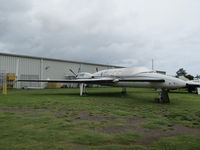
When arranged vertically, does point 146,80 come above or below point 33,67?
below

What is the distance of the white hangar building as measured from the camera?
29.1 metres

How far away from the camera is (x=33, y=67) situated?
1280 inches

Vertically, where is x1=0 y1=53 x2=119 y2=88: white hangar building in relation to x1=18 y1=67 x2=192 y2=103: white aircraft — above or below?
above

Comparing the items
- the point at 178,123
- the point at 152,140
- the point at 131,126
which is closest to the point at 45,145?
the point at 152,140

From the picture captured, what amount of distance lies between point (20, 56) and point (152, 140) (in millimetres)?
31779

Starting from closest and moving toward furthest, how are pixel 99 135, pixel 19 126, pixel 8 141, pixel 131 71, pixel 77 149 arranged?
pixel 77 149 < pixel 8 141 < pixel 99 135 < pixel 19 126 < pixel 131 71

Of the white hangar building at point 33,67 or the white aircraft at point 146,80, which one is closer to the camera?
the white aircraft at point 146,80

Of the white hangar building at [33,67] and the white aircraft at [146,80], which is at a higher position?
the white hangar building at [33,67]

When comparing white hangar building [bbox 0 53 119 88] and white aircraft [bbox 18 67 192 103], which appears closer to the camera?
white aircraft [bbox 18 67 192 103]

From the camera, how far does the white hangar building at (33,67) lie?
29.1 m

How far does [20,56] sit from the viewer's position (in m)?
30.7

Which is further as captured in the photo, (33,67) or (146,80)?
(33,67)

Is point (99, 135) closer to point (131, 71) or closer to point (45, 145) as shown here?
point (45, 145)

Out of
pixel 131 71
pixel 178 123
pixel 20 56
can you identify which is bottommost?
pixel 178 123
